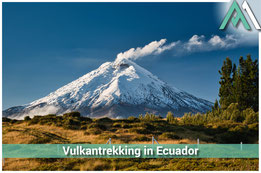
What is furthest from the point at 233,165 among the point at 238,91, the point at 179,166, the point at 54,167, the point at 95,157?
the point at 238,91

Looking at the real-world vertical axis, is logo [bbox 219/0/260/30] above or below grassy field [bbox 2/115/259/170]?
above

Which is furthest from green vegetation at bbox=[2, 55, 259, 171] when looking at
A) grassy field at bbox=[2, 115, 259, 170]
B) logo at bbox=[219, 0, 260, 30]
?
logo at bbox=[219, 0, 260, 30]

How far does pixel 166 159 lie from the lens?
13.7 metres

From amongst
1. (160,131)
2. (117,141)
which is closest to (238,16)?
(117,141)

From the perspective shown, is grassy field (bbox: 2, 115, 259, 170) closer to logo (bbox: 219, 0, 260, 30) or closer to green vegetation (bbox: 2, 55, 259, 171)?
green vegetation (bbox: 2, 55, 259, 171)

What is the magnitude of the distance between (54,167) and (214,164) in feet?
28.1

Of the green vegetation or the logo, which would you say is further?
the green vegetation

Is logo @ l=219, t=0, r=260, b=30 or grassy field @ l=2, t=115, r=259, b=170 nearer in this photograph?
logo @ l=219, t=0, r=260, b=30

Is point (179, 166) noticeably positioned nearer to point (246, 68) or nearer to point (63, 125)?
point (63, 125)

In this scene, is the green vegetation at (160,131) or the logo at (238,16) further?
the green vegetation at (160,131)

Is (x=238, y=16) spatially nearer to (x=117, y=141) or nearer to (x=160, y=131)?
(x=117, y=141)

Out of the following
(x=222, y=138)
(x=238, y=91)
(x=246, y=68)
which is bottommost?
(x=222, y=138)

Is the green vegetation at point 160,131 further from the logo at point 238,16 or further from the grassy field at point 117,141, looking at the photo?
the logo at point 238,16

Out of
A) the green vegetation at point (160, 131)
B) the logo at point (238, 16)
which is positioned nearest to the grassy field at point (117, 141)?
the green vegetation at point (160, 131)
